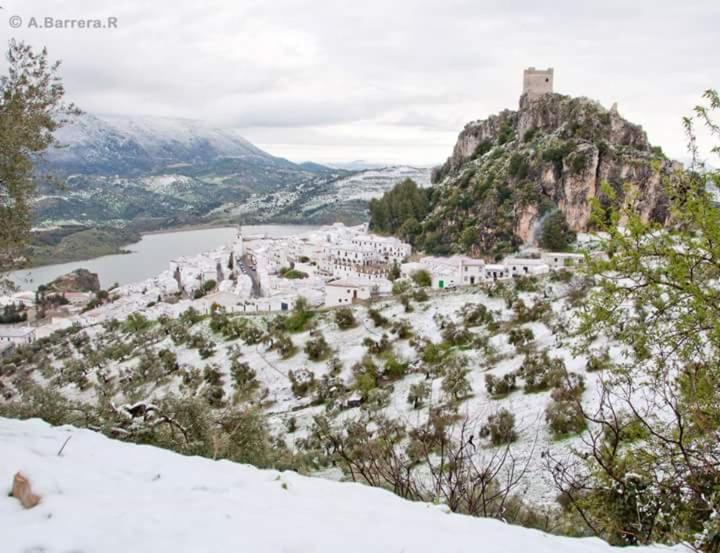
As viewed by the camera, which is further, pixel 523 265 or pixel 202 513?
pixel 523 265

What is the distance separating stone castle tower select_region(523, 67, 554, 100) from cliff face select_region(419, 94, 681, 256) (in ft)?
3.13

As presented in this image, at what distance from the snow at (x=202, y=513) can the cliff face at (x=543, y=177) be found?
32261 millimetres

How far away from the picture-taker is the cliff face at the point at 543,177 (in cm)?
3600

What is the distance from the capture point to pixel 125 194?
152 meters

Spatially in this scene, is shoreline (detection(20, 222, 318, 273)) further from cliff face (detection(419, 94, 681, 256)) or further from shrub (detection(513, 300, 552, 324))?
shrub (detection(513, 300, 552, 324))

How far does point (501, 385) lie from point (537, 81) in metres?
38.4

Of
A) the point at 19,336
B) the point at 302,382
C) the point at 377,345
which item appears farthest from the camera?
the point at 19,336

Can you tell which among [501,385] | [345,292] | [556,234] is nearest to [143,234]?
[345,292]

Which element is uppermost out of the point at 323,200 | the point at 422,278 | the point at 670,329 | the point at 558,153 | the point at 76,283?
the point at 558,153

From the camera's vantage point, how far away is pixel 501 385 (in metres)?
14.4

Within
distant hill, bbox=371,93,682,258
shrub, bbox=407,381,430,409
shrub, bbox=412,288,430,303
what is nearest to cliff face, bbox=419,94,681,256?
distant hill, bbox=371,93,682,258

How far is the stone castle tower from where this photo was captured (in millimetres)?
46281

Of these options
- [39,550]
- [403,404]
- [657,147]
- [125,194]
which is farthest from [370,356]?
[125,194]

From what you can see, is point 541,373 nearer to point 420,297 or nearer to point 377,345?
point 377,345
